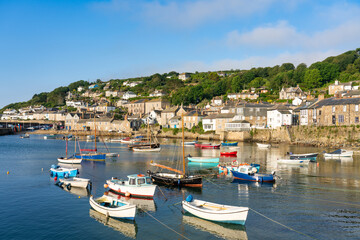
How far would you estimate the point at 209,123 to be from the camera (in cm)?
9669

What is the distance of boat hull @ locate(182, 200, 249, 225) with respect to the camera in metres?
20.0

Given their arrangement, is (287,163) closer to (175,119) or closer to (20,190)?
(20,190)

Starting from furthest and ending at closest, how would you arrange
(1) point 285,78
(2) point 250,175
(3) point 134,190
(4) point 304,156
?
(1) point 285,78 → (4) point 304,156 → (2) point 250,175 → (3) point 134,190

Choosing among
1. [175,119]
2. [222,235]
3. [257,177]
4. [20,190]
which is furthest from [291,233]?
[175,119]

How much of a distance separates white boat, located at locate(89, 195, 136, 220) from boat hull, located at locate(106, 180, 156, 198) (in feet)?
11.7

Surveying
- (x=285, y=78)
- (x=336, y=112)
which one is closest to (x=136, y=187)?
(x=336, y=112)

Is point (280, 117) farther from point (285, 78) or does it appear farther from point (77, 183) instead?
point (77, 183)

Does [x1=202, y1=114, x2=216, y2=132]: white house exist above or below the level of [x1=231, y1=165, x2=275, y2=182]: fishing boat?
above

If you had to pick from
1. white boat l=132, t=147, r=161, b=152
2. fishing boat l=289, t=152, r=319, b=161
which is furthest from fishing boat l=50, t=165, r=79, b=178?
fishing boat l=289, t=152, r=319, b=161

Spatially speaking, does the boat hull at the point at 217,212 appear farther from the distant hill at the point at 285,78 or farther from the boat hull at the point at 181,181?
the distant hill at the point at 285,78

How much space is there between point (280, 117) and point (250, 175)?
5437cm

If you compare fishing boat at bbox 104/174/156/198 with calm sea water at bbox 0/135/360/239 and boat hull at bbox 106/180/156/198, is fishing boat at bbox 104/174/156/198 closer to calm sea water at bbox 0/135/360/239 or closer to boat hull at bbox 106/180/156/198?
boat hull at bbox 106/180/156/198

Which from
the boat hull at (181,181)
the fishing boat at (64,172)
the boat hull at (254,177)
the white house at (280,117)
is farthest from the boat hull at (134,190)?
the white house at (280,117)

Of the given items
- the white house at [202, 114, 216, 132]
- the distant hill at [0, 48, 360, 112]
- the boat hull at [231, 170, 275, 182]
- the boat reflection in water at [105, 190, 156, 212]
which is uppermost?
the distant hill at [0, 48, 360, 112]
